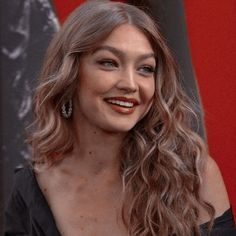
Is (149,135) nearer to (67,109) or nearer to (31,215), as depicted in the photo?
(67,109)

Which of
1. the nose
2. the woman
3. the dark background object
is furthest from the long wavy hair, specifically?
the dark background object

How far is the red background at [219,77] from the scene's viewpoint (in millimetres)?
3029

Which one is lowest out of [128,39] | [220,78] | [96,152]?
[96,152]

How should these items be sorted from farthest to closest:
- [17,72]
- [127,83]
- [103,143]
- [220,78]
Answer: [17,72] < [220,78] < [103,143] < [127,83]

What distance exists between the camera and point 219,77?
10.0ft

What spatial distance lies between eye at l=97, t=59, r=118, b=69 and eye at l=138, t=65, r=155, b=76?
0.10 m

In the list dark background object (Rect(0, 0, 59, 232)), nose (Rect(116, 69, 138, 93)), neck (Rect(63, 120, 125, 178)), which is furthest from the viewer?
dark background object (Rect(0, 0, 59, 232))

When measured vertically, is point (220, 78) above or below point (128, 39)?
below

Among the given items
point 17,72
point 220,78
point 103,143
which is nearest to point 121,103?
point 103,143

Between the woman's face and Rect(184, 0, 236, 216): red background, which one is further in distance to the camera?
Rect(184, 0, 236, 216): red background

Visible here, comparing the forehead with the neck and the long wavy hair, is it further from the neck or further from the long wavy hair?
the neck

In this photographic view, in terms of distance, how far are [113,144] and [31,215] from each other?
41 centimetres

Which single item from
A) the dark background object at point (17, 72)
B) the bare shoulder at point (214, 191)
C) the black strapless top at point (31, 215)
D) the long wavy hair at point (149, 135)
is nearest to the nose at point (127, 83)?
the long wavy hair at point (149, 135)

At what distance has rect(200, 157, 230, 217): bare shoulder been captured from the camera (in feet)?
8.02
